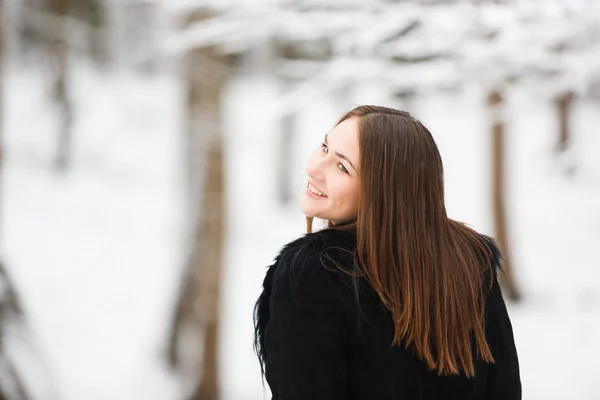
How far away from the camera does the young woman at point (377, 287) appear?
130 cm

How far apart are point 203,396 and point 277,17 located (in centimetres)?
444

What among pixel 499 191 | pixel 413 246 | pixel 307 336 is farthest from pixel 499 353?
pixel 499 191

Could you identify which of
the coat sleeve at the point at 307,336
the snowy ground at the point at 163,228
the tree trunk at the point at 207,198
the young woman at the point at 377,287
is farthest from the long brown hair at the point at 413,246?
the tree trunk at the point at 207,198

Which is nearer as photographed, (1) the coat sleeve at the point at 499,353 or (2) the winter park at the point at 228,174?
(1) the coat sleeve at the point at 499,353

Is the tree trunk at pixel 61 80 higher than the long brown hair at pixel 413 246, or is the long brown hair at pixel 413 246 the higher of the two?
the tree trunk at pixel 61 80

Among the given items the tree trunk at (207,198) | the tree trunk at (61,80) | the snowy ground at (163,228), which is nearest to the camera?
the tree trunk at (207,198)

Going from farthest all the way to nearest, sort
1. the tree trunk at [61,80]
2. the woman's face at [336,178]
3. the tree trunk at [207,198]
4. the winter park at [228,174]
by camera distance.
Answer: the tree trunk at [61,80], the tree trunk at [207,198], the winter park at [228,174], the woman's face at [336,178]

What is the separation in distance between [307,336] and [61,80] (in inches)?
581

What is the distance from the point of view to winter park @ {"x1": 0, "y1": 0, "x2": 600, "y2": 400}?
377cm

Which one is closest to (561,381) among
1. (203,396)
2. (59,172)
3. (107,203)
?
(203,396)

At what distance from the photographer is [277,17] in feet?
13.3

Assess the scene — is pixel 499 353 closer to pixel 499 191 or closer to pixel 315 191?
pixel 315 191

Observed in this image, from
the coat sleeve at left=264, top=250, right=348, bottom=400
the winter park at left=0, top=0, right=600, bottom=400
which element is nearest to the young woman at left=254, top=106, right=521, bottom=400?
the coat sleeve at left=264, top=250, right=348, bottom=400

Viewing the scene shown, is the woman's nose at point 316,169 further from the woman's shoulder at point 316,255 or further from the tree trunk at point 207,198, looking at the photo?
the tree trunk at point 207,198
